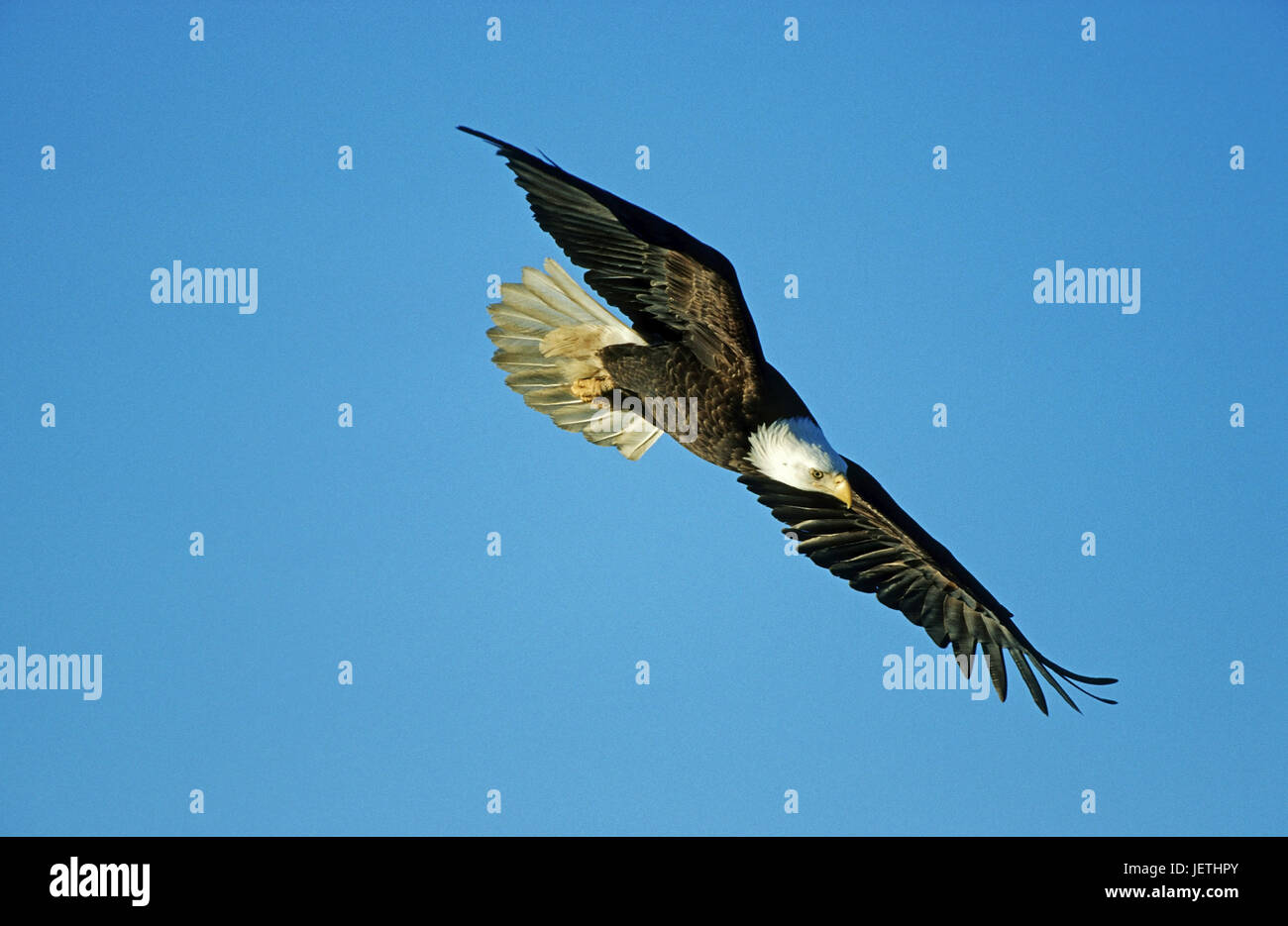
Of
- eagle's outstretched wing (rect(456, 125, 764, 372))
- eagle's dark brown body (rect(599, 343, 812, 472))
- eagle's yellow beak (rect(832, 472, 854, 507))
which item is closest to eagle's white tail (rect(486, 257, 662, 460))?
eagle's dark brown body (rect(599, 343, 812, 472))

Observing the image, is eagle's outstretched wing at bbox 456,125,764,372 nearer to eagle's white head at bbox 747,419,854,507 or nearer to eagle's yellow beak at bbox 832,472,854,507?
eagle's white head at bbox 747,419,854,507

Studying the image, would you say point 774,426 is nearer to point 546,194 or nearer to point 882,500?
point 882,500

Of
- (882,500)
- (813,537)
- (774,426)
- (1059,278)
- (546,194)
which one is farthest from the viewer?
(1059,278)

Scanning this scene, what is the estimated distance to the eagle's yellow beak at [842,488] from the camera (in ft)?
21.0

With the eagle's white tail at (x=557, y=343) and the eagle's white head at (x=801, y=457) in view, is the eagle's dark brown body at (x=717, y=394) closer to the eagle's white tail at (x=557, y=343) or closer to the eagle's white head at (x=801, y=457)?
the eagle's white head at (x=801, y=457)

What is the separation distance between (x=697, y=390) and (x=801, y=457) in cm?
58

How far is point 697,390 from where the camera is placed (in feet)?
20.7

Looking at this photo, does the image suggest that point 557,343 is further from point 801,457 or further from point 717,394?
point 801,457

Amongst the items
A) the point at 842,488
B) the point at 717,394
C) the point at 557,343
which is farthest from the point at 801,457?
the point at 557,343

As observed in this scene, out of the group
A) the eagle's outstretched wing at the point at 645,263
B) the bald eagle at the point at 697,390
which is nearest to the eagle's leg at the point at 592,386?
the bald eagle at the point at 697,390

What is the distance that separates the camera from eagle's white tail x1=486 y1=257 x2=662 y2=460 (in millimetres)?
6688

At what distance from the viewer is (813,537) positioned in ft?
23.8

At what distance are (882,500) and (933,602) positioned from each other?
27.8 inches
